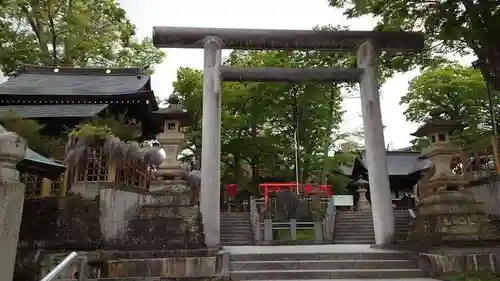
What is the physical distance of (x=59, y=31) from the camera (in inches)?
722

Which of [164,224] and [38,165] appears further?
[38,165]

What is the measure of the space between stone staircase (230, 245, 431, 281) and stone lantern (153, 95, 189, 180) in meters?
2.25

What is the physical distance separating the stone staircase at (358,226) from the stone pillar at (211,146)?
26.6 ft

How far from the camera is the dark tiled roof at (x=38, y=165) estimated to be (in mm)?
6699

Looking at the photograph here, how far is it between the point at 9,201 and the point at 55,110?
32.5 feet

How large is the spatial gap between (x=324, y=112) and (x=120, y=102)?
15.2m

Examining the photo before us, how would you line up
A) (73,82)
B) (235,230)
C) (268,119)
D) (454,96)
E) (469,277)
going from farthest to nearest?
1. (268,119)
2. (454,96)
3. (235,230)
4. (73,82)
5. (469,277)

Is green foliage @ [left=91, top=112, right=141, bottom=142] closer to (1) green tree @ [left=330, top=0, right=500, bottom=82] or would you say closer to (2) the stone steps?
(2) the stone steps

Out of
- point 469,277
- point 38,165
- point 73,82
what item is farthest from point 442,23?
point 73,82

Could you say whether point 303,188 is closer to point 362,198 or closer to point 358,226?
point 358,226

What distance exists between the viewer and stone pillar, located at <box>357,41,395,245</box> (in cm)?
847

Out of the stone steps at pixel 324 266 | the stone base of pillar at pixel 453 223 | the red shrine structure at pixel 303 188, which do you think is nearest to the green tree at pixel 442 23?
the stone base of pillar at pixel 453 223

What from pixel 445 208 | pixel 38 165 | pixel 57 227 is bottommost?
pixel 57 227

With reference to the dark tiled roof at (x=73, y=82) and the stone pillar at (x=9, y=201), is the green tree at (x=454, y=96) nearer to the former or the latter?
the dark tiled roof at (x=73, y=82)
